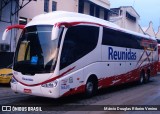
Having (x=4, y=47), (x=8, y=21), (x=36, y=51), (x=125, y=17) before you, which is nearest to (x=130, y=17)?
(x=125, y=17)

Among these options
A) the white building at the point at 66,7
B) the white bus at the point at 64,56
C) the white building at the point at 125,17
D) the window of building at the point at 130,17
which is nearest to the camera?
the white bus at the point at 64,56

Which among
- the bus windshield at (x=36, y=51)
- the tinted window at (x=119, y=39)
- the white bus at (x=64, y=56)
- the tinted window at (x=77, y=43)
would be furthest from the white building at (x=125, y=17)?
the bus windshield at (x=36, y=51)

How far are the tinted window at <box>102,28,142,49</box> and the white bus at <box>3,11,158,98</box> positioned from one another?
0.05 metres

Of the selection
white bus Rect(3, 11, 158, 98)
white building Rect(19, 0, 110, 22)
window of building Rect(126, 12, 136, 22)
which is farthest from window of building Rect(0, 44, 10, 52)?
window of building Rect(126, 12, 136, 22)

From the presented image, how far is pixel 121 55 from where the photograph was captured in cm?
1622

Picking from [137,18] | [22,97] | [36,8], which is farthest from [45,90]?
[137,18]

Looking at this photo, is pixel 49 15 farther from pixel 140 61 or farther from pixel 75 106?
pixel 140 61

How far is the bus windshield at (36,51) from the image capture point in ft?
35.6

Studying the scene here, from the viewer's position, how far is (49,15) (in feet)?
39.3

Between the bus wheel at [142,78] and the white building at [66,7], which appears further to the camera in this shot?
the white building at [66,7]

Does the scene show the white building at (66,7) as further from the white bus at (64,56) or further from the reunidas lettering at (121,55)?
the white bus at (64,56)

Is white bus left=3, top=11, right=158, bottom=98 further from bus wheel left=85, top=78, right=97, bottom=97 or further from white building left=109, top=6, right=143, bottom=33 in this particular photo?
white building left=109, top=6, right=143, bottom=33

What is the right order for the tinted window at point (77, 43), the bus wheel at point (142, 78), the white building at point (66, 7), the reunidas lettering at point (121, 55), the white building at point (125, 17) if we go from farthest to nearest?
the white building at point (125, 17) → the white building at point (66, 7) → the bus wheel at point (142, 78) → the reunidas lettering at point (121, 55) → the tinted window at point (77, 43)

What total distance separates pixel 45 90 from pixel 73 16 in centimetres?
346
